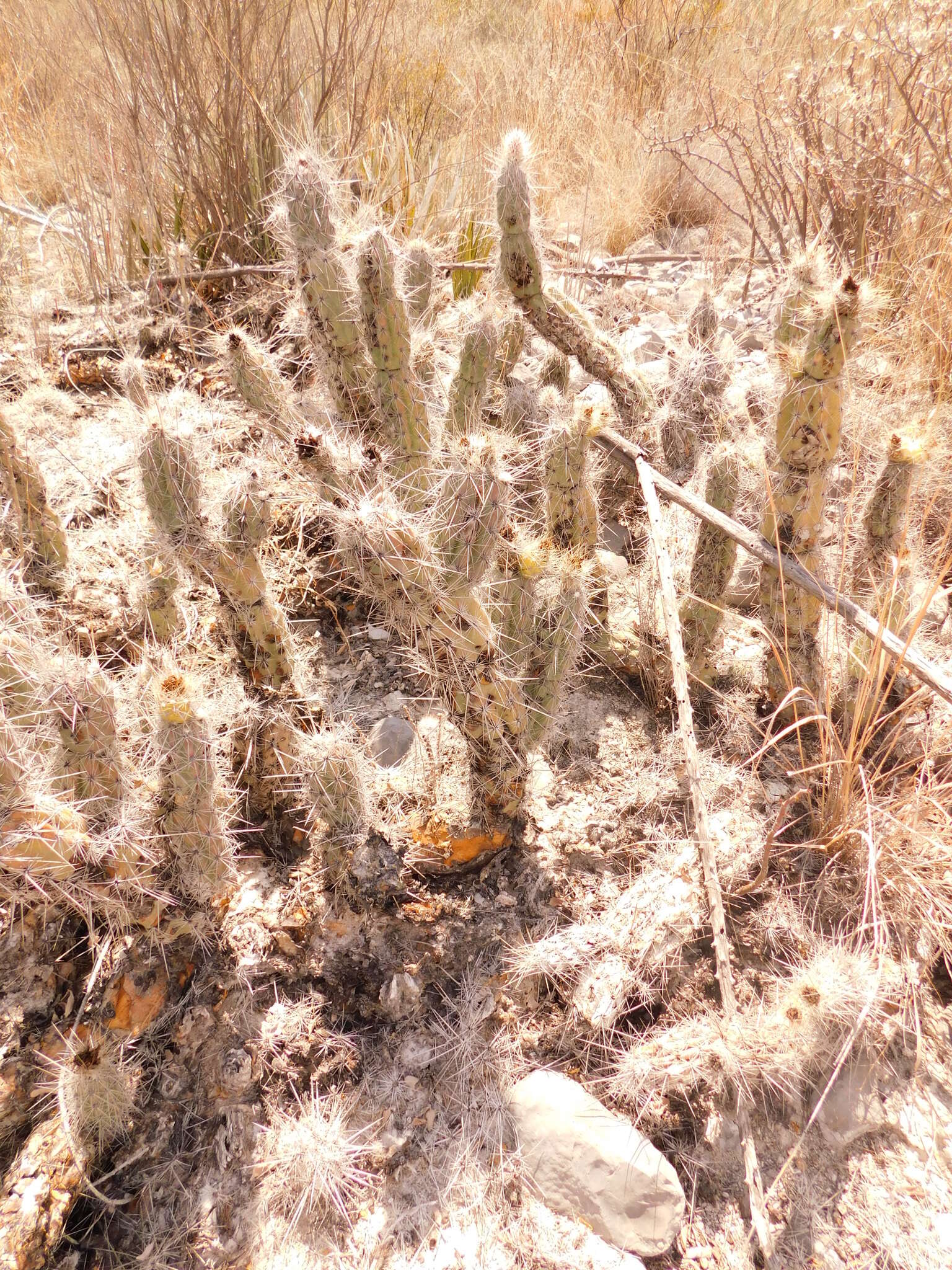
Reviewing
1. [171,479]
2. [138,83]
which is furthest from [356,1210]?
[138,83]

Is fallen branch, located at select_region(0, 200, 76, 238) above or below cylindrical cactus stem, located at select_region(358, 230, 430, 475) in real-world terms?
above

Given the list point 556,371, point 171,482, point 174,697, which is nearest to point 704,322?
point 556,371

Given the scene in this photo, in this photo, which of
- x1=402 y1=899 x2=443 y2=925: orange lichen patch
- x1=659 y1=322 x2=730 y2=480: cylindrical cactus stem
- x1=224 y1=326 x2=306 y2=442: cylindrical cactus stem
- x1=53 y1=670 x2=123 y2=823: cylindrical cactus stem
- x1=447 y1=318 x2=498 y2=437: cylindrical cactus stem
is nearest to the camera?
x1=53 y1=670 x2=123 y2=823: cylindrical cactus stem

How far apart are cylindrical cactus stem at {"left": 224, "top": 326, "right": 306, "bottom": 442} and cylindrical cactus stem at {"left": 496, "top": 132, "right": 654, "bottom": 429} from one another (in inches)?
27.7

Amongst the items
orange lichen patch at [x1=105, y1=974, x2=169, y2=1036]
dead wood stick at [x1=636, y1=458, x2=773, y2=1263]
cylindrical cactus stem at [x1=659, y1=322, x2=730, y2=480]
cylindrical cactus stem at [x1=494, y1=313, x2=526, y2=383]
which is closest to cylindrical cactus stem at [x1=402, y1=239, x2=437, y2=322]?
cylindrical cactus stem at [x1=494, y1=313, x2=526, y2=383]

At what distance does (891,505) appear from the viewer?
72.6 inches

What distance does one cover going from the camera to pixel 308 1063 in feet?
5.20

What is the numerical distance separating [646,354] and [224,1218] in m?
3.13

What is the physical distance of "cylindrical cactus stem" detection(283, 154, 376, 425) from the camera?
5.78 ft

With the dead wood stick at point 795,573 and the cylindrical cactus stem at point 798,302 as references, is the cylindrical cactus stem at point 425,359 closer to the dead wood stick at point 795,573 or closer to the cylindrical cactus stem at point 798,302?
the dead wood stick at point 795,573

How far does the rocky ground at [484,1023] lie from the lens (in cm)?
144

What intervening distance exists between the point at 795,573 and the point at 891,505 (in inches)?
13.9

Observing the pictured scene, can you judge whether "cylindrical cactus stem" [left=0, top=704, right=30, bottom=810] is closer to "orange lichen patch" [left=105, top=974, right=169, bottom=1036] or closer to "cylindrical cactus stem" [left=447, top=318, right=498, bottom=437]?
"orange lichen patch" [left=105, top=974, right=169, bottom=1036]

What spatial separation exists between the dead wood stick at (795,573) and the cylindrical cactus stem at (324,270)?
0.73 m
